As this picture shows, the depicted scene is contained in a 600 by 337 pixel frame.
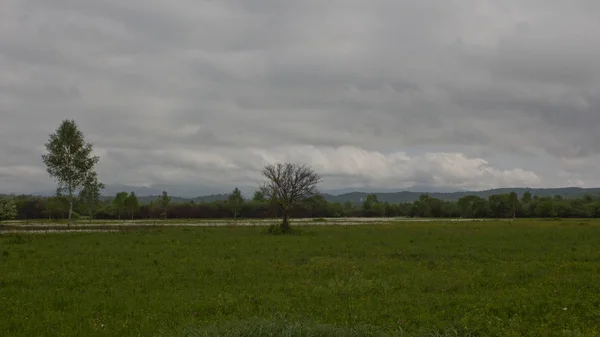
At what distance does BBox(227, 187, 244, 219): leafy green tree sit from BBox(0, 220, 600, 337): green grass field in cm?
10047

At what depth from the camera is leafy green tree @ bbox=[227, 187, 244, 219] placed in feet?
420

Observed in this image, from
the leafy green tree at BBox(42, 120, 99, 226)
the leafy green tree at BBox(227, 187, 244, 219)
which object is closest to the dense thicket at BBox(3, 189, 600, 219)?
the leafy green tree at BBox(227, 187, 244, 219)

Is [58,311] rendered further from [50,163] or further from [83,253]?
[50,163]

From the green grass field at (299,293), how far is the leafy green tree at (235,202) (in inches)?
3955

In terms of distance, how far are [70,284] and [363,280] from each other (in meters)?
12.3

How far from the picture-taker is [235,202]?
421 feet

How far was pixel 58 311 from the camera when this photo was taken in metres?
13.4

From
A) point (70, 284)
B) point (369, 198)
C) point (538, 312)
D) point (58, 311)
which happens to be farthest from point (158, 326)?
point (369, 198)

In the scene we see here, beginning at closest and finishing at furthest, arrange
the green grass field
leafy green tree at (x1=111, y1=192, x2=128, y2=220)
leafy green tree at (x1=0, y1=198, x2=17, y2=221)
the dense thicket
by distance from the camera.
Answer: the green grass field < leafy green tree at (x1=0, y1=198, x2=17, y2=221) < leafy green tree at (x1=111, y1=192, x2=128, y2=220) < the dense thicket

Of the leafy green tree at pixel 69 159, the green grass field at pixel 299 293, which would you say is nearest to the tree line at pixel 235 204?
the leafy green tree at pixel 69 159

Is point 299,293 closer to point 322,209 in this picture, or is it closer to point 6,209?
point 6,209

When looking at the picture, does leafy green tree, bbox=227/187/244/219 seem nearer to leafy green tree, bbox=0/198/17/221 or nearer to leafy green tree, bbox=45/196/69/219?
leafy green tree, bbox=45/196/69/219

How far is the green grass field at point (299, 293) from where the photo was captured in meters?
11.7

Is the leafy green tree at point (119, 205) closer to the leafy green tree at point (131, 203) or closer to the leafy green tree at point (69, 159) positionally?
the leafy green tree at point (131, 203)
